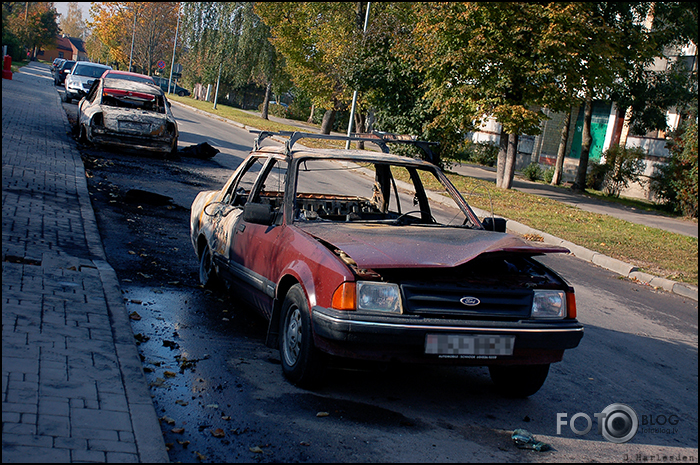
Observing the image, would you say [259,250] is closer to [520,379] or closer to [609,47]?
[520,379]

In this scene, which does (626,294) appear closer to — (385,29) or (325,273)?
(325,273)

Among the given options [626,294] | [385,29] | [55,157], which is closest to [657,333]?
[626,294]

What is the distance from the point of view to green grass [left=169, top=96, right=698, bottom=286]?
37.2 feet

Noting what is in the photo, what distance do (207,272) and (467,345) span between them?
343cm

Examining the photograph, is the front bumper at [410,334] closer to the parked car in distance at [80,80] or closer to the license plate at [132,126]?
the license plate at [132,126]

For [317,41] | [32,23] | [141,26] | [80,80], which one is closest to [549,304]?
[80,80]

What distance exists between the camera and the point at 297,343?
4.35 meters

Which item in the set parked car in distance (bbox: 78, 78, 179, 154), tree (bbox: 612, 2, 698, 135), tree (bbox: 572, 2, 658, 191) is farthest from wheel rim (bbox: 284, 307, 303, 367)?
tree (bbox: 612, 2, 698, 135)

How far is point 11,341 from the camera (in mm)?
4176

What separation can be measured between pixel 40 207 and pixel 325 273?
5.96 meters

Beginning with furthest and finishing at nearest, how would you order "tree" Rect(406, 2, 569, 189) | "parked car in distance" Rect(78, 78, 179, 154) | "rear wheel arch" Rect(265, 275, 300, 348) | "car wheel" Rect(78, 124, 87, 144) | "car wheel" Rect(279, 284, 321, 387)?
"tree" Rect(406, 2, 569, 189)
"car wheel" Rect(78, 124, 87, 144)
"parked car in distance" Rect(78, 78, 179, 154)
"rear wheel arch" Rect(265, 275, 300, 348)
"car wheel" Rect(279, 284, 321, 387)

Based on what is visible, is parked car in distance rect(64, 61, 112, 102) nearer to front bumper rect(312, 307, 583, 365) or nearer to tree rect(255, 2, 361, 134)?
tree rect(255, 2, 361, 134)

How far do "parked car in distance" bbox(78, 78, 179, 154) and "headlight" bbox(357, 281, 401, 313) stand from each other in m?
13.2

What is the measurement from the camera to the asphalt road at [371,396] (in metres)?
3.57
